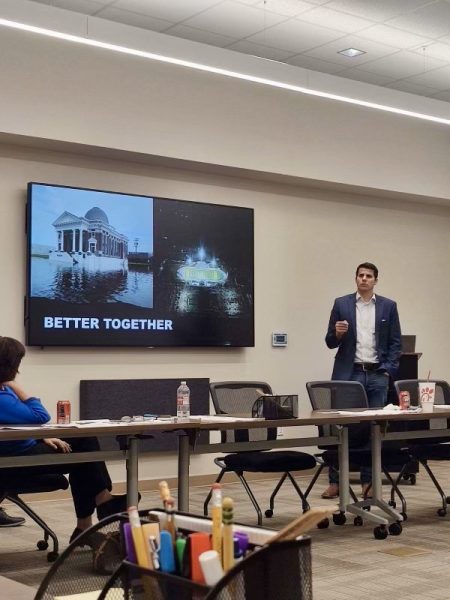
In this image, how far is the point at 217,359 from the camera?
8.17m

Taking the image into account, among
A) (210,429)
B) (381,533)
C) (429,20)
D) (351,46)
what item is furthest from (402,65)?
(210,429)

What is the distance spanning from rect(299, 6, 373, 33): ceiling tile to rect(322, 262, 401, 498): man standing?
1.89 meters

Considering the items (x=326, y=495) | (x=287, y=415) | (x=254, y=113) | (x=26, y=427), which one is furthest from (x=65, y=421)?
(x=254, y=113)

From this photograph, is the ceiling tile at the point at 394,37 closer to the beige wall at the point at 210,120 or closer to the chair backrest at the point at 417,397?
the beige wall at the point at 210,120

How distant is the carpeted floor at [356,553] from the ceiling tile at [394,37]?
362cm

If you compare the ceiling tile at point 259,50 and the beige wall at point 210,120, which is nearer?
the beige wall at point 210,120

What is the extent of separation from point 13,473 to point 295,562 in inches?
131

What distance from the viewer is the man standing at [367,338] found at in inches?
277

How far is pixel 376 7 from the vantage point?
6996mm

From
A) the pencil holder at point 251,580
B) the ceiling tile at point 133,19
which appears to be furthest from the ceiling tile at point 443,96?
the pencil holder at point 251,580

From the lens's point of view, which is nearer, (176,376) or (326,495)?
(326,495)

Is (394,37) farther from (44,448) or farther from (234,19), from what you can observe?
(44,448)

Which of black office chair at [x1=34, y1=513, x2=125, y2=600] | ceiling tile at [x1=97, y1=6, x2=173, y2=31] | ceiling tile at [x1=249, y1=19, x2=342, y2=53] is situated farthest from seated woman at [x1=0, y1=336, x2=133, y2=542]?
ceiling tile at [x1=249, y1=19, x2=342, y2=53]

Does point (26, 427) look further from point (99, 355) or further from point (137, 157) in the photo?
point (137, 157)
